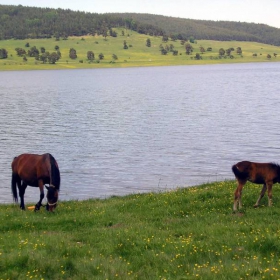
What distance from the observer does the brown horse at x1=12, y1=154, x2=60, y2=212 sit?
685 inches

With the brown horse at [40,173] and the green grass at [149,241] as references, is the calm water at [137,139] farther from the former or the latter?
the green grass at [149,241]

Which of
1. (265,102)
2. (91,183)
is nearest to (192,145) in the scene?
(91,183)

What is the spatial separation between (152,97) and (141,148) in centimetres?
5129

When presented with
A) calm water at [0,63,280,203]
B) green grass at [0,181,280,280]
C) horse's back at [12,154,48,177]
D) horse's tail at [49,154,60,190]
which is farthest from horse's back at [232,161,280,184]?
calm water at [0,63,280,203]

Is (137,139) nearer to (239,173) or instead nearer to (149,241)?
(239,173)

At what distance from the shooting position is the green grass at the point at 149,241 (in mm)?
10461

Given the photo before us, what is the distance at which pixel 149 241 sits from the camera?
12359 millimetres

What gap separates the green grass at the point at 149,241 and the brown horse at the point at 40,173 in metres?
0.65

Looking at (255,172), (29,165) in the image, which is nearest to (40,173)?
(29,165)

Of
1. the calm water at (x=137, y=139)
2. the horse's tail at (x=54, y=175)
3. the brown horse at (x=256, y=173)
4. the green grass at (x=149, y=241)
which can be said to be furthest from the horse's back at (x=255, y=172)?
the calm water at (x=137, y=139)

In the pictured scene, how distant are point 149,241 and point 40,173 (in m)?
7.00

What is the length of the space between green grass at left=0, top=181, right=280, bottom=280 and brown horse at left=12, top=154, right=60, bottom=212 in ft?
2.12

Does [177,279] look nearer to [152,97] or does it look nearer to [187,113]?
[187,113]

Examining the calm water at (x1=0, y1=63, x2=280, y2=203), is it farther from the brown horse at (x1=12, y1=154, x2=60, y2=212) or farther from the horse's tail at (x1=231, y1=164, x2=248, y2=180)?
the horse's tail at (x1=231, y1=164, x2=248, y2=180)
